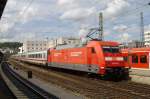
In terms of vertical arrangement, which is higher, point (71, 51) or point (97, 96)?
point (71, 51)

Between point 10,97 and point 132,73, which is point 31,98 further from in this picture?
point 132,73

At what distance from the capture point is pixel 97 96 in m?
19.5

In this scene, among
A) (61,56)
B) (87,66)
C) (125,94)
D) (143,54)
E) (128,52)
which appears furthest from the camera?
(61,56)

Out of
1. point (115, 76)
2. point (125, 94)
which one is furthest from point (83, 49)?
point (125, 94)

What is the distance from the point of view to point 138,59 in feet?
116

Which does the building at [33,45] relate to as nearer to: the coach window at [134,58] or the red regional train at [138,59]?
the red regional train at [138,59]

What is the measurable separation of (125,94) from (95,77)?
13.1 m

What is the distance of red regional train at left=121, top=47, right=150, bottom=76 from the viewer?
1297 inches

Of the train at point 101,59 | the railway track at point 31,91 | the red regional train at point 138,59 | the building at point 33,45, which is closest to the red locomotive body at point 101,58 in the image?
the train at point 101,59

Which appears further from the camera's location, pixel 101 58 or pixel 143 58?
pixel 143 58

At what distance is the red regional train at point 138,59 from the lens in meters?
32.9

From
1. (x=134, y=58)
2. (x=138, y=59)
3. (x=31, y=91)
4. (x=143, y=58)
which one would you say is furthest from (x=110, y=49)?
(x=31, y=91)

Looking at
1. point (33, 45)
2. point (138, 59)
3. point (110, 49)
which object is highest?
point (33, 45)

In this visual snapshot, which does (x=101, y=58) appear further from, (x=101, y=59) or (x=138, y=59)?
(x=138, y=59)
